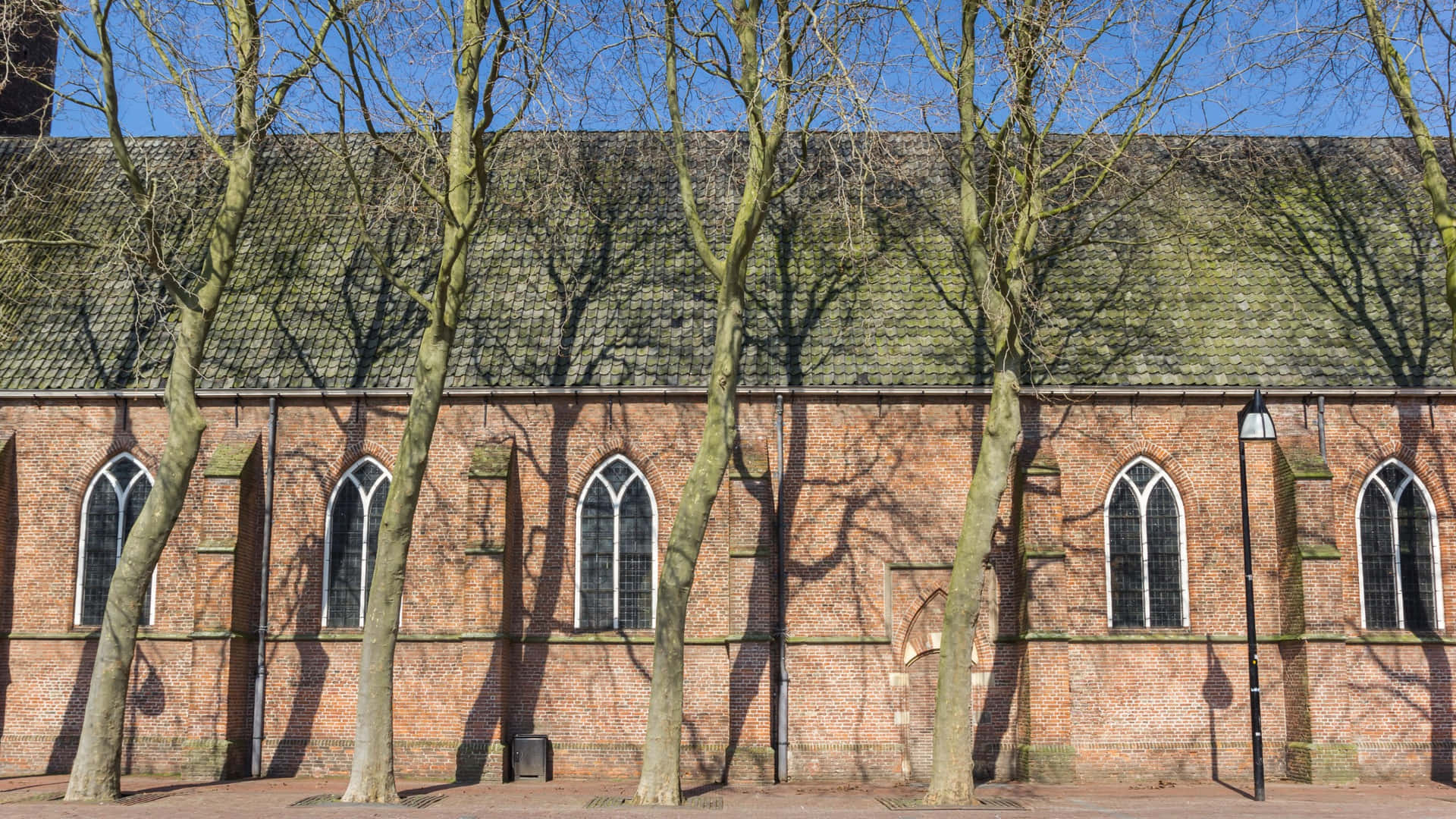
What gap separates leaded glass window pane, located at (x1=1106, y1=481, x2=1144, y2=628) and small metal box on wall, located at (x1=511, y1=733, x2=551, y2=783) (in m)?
10.2

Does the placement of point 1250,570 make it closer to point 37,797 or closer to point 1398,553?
point 1398,553

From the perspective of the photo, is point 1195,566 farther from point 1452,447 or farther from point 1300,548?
point 1452,447

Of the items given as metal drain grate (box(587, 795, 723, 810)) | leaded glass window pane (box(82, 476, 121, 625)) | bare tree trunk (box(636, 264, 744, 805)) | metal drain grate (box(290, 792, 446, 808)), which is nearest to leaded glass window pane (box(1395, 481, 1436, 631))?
bare tree trunk (box(636, 264, 744, 805))

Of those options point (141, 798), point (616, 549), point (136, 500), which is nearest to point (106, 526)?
point (136, 500)

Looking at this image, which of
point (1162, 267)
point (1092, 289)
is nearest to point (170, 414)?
point (1092, 289)

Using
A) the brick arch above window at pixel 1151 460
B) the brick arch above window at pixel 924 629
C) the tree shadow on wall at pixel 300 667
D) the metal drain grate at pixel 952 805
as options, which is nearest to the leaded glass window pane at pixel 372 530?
the tree shadow on wall at pixel 300 667

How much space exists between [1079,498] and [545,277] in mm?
10874

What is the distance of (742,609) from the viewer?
822 inches

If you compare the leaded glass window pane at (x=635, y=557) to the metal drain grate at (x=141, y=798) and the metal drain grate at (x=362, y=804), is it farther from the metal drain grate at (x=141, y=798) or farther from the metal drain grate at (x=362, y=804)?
the metal drain grate at (x=141, y=798)

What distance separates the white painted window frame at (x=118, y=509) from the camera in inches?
881

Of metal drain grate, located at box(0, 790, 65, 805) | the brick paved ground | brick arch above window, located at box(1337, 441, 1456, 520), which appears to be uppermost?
A: brick arch above window, located at box(1337, 441, 1456, 520)

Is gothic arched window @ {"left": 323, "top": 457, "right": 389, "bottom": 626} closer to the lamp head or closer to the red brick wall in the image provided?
the red brick wall

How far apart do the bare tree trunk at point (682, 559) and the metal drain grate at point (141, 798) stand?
23.6ft

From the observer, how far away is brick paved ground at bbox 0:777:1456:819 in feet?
54.6
